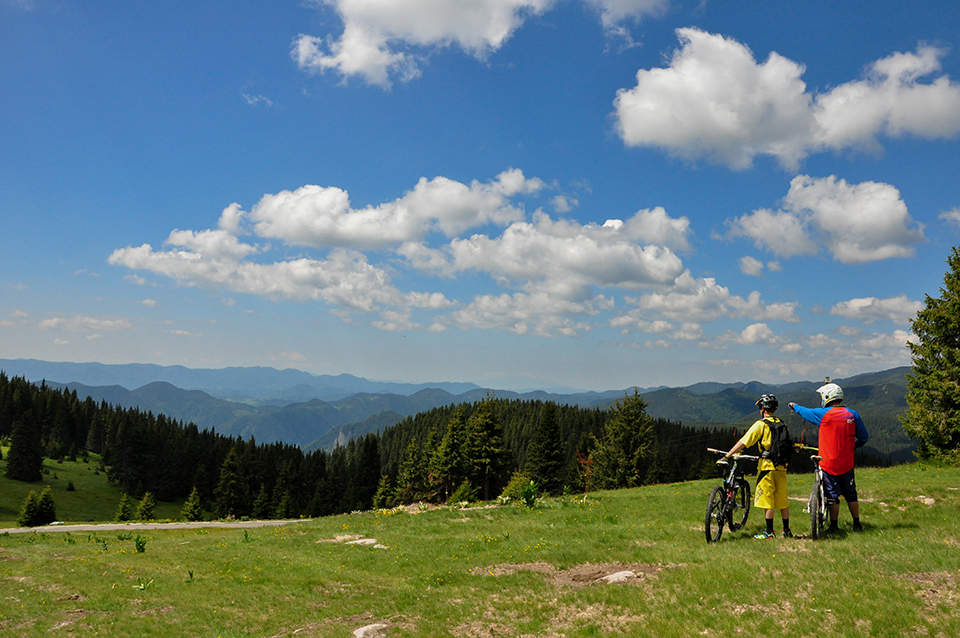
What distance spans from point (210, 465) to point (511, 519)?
128 metres

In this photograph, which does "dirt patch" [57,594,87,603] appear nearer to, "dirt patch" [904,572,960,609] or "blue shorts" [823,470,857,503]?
"dirt patch" [904,572,960,609]

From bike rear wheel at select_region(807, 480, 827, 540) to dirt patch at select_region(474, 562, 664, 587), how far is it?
13.4ft

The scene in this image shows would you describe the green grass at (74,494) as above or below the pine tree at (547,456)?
A: below

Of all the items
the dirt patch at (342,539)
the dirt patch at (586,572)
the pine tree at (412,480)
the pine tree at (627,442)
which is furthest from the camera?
the pine tree at (412,480)

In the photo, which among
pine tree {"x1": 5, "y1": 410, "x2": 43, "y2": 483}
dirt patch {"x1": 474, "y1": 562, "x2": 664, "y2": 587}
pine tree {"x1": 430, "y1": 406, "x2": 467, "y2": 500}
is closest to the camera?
dirt patch {"x1": 474, "y1": 562, "x2": 664, "y2": 587}

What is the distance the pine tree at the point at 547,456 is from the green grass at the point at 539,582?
159 ft

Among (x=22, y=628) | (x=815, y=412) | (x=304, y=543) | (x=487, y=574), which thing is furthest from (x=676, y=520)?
(x=22, y=628)

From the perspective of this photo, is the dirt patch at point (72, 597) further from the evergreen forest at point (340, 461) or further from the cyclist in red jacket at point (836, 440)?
Answer: the evergreen forest at point (340, 461)

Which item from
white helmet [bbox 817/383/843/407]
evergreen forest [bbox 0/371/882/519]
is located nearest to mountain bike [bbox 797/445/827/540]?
white helmet [bbox 817/383/843/407]

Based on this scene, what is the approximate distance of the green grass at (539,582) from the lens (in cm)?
789

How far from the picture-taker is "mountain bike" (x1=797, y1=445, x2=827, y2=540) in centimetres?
1179

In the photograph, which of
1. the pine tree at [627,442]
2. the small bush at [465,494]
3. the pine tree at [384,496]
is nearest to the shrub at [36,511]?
the pine tree at [384,496]

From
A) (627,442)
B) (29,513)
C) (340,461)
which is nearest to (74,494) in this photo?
(29,513)

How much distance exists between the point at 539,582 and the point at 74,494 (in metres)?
116
